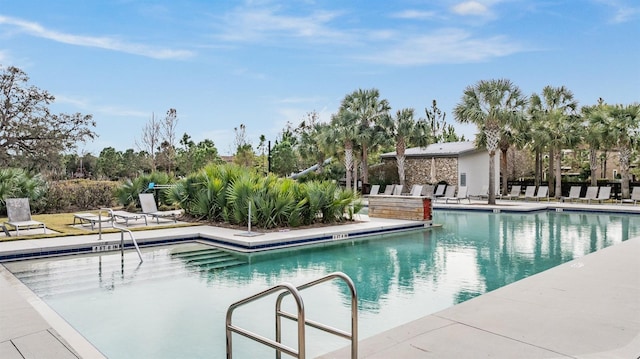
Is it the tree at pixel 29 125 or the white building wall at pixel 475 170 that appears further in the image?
the white building wall at pixel 475 170

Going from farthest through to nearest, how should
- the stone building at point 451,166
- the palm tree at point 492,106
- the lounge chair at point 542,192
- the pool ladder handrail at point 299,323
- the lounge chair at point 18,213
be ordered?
the stone building at point 451,166 → the lounge chair at point 542,192 → the palm tree at point 492,106 → the lounge chair at point 18,213 → the pool ladder handrail at point 299,323

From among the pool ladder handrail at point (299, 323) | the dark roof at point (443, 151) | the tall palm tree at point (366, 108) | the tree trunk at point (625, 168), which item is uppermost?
the tall palm tree at point (366, 108)

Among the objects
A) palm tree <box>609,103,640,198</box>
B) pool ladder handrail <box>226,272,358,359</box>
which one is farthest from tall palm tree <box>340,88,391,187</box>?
pool ladder handrail <box>226,272,358,359</box>

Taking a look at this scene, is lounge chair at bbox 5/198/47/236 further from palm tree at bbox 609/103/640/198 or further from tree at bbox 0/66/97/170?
palm tree at bbox 609/103/640/198

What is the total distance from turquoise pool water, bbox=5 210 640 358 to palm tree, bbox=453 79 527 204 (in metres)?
9.87

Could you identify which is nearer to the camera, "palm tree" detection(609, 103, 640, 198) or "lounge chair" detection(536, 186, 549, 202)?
"palm tree" detection(609, 103, 640, 198)

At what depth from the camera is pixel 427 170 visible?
29.4 metres

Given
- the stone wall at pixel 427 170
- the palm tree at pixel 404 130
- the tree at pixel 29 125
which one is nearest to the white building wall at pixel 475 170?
the stone wall at pixel 427 170

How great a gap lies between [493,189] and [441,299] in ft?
54.6

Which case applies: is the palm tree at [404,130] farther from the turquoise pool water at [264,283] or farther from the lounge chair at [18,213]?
the lounge chair at [18,213]

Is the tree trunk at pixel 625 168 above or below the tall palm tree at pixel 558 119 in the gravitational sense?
below

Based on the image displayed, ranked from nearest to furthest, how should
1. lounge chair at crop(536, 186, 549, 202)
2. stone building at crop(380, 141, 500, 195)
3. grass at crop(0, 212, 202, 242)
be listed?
grass at crop(0, 212, 202, 242) → lounge chair at crop(536, 186, 549, 202) → stone building at crop(380, 141, 500, 195)

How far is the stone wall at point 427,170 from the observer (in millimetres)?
28234

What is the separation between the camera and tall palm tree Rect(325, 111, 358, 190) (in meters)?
26.7
